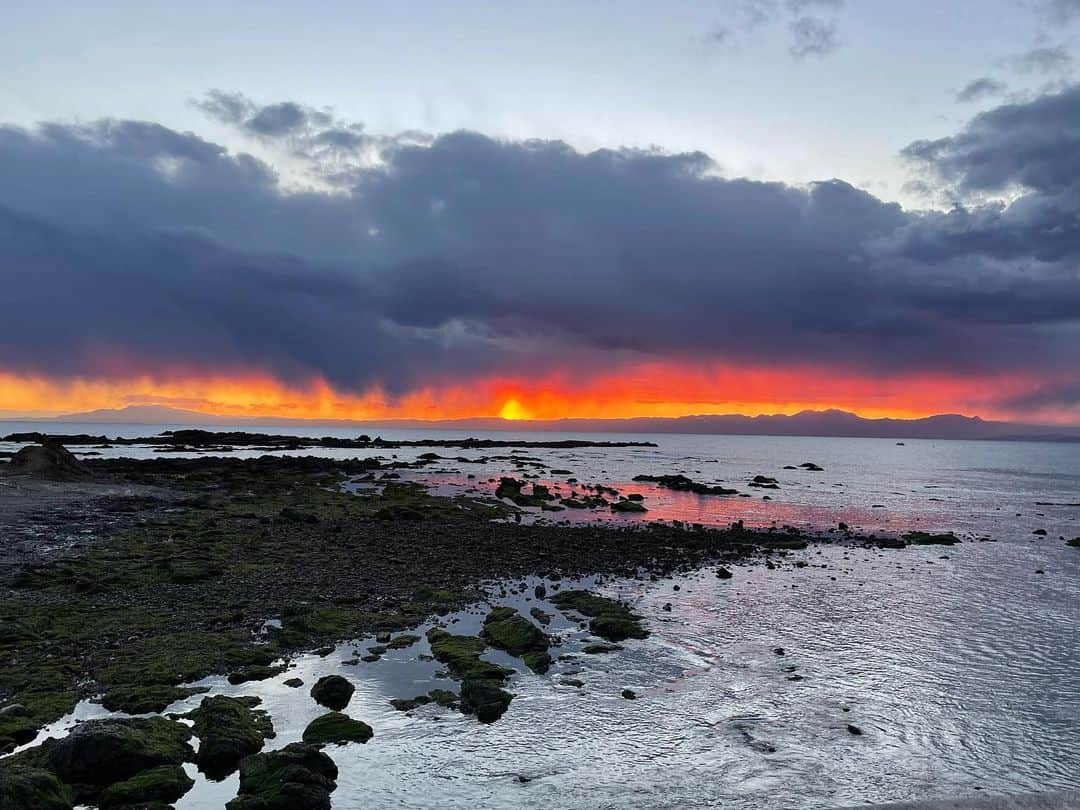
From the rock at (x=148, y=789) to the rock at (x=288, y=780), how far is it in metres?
0.88

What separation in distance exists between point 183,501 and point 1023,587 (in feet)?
160

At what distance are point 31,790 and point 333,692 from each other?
200 inches

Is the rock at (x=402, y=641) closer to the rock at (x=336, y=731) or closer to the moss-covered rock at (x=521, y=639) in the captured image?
the moss-covered rock at (x=521, y=639)

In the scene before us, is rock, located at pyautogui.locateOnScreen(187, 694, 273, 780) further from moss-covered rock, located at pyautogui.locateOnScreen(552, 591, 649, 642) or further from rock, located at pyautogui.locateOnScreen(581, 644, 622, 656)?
moss-covered rock, located at pyautogui.locateOnScreen(552, 591, 649, 642)

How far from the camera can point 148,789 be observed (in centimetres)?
932

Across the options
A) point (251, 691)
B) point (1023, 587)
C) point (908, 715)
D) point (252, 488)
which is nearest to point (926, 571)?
point (1023, 587)

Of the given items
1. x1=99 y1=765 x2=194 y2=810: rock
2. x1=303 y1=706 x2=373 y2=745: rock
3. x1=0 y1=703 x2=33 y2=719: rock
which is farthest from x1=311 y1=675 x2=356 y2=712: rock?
x1=0 y1=703 x2=33 y2=719: rock

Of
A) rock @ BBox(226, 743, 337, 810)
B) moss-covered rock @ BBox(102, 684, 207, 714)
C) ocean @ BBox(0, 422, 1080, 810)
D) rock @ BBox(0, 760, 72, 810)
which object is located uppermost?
rock @ BBox(0, 760, 72, 810)

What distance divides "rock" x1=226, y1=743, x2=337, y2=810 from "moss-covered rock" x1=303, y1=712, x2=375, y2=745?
975 millimetres

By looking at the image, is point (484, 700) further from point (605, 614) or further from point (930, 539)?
point (930, 539)

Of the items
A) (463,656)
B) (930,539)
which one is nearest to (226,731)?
(463,656)

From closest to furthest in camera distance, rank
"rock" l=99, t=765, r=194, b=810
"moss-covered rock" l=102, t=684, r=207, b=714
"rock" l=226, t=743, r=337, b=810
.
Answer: "rock" l=226, t=743, r=337, b=810, "rock" l=99, t=765, r=194, b=810, "moss-covered rock" l=102, t=684, r=207, b=714

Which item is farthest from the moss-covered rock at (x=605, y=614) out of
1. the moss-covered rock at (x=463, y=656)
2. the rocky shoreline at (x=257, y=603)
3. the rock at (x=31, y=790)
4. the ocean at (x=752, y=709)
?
the rock at (x=31, y=790)

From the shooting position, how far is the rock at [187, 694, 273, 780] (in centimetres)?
1014
